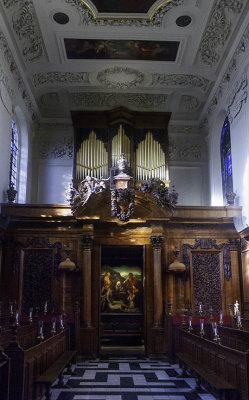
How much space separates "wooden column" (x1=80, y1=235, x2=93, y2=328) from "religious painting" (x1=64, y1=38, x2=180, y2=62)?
4794mm

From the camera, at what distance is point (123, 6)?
1017 cm

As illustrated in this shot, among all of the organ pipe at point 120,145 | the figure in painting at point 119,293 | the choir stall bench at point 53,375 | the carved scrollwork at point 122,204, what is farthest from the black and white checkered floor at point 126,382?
the organ pipe at point 120,145

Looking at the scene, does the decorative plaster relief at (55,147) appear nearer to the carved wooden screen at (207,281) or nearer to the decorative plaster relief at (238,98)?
the decorative plaster relief at (238,98)

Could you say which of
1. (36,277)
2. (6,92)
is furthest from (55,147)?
(36,277)

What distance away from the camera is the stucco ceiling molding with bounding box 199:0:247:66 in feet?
31.9

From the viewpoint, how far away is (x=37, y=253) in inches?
445

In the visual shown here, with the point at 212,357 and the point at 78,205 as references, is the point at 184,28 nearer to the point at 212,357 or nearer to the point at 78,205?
the point at 78,205

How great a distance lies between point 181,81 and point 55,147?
4364mm

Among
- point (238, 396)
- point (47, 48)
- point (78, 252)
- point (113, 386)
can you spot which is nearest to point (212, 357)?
point (238, 396)

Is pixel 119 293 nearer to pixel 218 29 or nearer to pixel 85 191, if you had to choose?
pixel 85 191

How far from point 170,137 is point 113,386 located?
893 centimetres

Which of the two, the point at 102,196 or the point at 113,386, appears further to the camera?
the point at 102,196

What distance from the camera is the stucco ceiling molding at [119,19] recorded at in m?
10.2

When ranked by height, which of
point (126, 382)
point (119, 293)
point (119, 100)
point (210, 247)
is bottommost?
point (126, 382)
